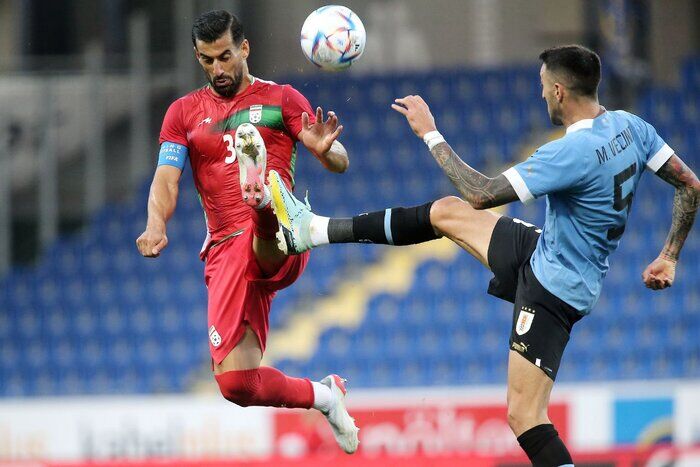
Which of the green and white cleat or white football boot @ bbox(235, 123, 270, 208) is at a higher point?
white football boot @ bbox(235, 123, 270, 208)

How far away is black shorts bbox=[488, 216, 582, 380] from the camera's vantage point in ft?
18.0

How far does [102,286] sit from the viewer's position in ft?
43.3

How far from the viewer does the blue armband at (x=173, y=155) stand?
5980mm

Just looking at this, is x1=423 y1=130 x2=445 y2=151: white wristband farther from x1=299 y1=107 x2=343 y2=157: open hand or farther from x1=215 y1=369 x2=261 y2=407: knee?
x1=215 y1=369 x2=261 y2=407: knee

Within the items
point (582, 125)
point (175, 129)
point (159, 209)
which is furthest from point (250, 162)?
point (582, 125)

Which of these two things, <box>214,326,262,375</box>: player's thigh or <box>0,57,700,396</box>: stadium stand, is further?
<box>0,57,700,396</box>: stadium stand

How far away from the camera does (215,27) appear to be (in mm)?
5770

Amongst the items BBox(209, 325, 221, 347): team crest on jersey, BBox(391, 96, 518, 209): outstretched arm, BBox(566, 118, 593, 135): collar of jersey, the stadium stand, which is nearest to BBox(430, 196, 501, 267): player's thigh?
BBox(391, 96, 518, 209): outstretched arm

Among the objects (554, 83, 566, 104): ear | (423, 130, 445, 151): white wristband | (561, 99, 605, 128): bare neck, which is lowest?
(423, 130, 445, 151): white wristband

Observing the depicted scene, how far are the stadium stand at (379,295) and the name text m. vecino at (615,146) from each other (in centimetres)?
620

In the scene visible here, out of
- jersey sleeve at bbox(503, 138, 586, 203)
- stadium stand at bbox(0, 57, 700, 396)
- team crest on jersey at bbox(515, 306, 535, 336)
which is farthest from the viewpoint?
stadium stand at bbox(0, 57, 700, 396)

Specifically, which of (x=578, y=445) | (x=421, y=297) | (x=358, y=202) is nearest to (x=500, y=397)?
(x=578, y=445)

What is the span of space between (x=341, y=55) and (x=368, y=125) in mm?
7661

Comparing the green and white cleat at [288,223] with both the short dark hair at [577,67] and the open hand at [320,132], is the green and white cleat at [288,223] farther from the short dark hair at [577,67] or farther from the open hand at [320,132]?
the short dark hair at [577,67]
